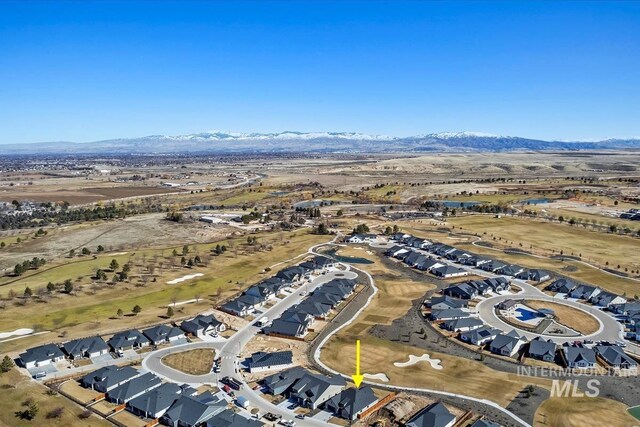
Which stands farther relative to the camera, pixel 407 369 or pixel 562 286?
pixel 562 286

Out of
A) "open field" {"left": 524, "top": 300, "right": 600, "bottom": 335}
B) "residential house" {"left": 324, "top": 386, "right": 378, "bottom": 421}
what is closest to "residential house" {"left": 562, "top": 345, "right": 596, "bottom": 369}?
"open field" {"left": 524, "top": 300, "right": 600, "bottom": 335}

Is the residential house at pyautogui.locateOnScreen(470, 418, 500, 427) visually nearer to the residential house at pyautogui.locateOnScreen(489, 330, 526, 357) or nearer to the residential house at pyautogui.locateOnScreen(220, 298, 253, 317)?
the residential house at pyautogui.locateOnScreen(489, 330, 526, 357)

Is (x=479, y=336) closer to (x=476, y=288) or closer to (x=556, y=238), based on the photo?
(x=476, y=288)

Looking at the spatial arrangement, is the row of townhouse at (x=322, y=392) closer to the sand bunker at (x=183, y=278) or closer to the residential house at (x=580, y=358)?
the residential house at (x=580, y=358)

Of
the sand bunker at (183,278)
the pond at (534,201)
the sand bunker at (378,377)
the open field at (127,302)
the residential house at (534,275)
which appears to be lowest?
the sand bunker at (378,377)

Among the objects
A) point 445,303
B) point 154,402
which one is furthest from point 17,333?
point 445,303

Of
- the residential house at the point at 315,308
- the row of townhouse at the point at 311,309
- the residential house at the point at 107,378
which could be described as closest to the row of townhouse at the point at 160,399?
the residential house at the point at 107,378

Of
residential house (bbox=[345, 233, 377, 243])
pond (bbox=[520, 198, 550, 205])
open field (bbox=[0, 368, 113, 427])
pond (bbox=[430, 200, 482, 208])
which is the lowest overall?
open field (bbox=[0, 368, 113, 427])
